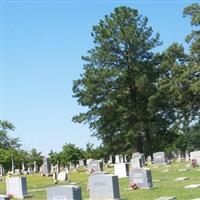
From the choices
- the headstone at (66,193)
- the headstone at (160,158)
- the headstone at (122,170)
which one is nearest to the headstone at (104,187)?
the headstone at (66,193)

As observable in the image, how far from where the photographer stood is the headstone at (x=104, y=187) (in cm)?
1678

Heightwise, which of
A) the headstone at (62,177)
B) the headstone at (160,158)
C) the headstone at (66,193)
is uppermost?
the headstone at (160,158)

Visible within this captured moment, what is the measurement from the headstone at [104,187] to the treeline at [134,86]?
34039 millimetres

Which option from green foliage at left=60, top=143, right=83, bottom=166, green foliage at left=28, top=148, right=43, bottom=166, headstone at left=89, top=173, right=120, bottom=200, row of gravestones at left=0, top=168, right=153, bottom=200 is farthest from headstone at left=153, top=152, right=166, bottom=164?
green foliage at left=28, top=148, right=43, bottom=166

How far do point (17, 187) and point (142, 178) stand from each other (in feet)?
15.8

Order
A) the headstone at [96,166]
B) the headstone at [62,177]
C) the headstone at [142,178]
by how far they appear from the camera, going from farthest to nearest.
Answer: the headstone at [96,166] → the headstone at [62,177] → the headstone at [142,178]

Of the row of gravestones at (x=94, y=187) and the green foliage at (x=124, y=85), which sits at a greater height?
the green foliage at (x=124, y=85)

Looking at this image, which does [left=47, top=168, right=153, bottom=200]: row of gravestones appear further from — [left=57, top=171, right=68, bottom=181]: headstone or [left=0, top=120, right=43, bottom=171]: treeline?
[left=0, top=120, right=43, bottom=171]: treeline

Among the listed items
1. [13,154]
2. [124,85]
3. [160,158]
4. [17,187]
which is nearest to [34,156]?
[13,154]

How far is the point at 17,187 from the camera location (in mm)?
20641

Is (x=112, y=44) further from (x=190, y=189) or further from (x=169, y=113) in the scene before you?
(x=190, y=189)

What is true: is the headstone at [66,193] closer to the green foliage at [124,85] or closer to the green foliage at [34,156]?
the green foliage at [124,85]

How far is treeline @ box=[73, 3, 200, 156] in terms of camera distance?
52031 mm

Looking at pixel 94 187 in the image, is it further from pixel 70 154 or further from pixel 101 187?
pixel 70 154
